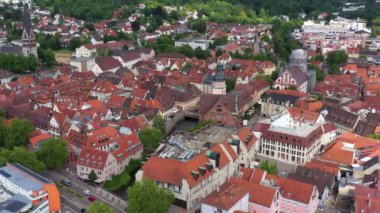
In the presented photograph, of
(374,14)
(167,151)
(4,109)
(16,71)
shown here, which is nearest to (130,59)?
(16,71)

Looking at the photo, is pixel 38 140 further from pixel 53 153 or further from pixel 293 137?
pixel 293 137

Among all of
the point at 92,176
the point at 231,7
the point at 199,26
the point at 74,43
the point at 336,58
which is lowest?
the point at 92,176

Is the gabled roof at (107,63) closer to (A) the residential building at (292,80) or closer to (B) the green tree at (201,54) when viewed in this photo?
(B) the green tree at (201,54)

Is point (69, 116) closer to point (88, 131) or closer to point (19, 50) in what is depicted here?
point (88, 131)

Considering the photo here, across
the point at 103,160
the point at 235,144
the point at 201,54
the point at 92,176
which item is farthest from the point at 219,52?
the point at 92,176

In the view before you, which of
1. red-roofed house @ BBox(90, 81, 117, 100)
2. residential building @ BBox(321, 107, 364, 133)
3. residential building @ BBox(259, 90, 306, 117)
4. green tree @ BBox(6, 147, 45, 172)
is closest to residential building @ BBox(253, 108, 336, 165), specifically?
residential building @ BBox(321, 107, 364, 133)

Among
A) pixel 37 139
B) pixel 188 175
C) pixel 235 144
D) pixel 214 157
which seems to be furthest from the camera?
pixel 37 139
